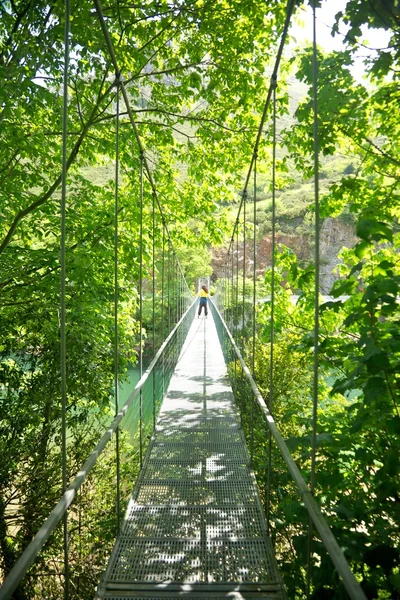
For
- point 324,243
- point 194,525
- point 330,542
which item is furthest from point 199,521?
point 324,243

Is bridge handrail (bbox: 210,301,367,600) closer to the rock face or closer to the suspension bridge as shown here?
the suspension bridge

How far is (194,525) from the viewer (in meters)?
2.20

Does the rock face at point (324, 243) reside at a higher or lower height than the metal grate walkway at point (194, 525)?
higher

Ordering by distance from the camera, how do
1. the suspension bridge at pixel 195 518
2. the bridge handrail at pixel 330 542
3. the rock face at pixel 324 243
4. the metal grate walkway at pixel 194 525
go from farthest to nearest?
the rock face at pixel 324 243 < the metal grate walkway at pixel 194 525 < the suspension bridge at pixel 195 518 < the bridge handrail at pixel 330 542

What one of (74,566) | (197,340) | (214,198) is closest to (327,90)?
(214,198)

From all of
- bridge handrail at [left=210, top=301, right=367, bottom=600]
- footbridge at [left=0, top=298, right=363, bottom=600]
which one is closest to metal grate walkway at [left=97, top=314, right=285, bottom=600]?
footbridge at [left=0, top=298, right=363, bottom=600]

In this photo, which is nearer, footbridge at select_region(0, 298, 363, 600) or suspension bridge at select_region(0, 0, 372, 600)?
suspension bridge at select_region(0, 0, 372, 600)

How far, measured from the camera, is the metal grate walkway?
1.67 m

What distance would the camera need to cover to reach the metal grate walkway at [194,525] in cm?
167

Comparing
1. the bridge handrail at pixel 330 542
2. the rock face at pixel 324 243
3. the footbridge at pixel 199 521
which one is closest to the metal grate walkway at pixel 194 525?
the footbridge at pixel 199 521

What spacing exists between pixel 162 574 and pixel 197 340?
8.50 m

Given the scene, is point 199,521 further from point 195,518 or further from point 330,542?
point 330,542

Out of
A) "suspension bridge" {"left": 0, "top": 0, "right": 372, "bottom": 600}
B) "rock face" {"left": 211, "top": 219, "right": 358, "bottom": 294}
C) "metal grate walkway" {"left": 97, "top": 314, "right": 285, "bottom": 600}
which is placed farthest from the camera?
"rock face" {"left": 211, "top": 219, "right": 358, "bottom": 294}

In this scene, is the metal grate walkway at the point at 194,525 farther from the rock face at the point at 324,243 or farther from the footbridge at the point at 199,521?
the rock face at the point at 324,243
